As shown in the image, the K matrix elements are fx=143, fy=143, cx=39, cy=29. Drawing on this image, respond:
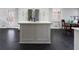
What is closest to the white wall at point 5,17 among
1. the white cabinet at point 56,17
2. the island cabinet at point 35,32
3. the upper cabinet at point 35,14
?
the upper cabinet at point 35,14

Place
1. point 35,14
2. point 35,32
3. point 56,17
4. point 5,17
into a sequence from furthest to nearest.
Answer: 1. point 56,17
2. point 5,17
3. point 35,14
4. point 35,32

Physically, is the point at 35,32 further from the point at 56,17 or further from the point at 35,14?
the point at 56,17

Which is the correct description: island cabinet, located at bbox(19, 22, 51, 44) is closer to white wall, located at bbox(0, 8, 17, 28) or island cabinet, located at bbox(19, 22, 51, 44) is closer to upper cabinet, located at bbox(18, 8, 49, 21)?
upper cabinet, located at bbox(18, 8, 49, 21)

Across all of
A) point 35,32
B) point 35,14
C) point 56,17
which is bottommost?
point 35,32

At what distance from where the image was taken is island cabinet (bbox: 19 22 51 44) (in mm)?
6562

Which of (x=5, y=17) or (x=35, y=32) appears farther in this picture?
(x=5, y=17)

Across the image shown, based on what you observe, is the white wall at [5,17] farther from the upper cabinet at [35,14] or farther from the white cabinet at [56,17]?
the white cabinet at [56,17]

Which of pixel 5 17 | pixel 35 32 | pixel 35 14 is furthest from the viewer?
pixel 5 17

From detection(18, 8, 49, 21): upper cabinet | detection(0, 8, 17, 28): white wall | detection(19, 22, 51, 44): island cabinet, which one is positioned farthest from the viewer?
detection(0, 8, 17, 28): white wall

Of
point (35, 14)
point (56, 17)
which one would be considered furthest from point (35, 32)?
point (56, 17)

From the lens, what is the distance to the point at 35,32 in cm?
660

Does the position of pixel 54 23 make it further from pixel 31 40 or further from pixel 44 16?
pixel 31 40

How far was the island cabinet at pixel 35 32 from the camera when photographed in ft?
21.5

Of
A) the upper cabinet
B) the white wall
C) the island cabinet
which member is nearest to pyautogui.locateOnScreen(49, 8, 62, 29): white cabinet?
the upper cabinet
